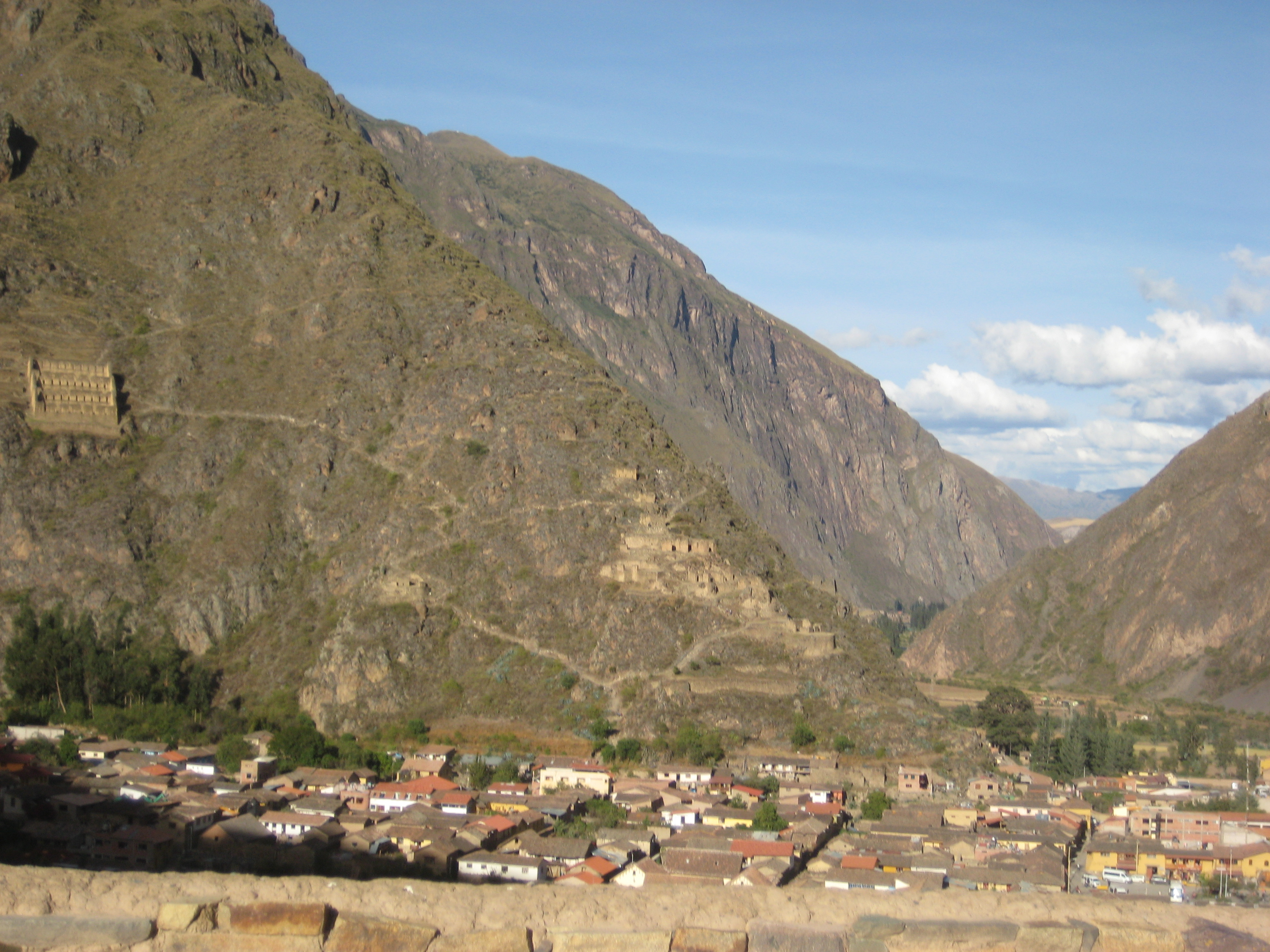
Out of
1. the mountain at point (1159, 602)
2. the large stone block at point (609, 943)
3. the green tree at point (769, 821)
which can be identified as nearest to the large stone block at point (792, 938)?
the large stone block at point (609, 943)

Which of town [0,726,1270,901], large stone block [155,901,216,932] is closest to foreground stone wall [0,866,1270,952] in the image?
large stone block [155,901,216,932]

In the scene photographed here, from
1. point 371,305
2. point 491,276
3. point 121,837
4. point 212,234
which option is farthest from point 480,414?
point 121,837

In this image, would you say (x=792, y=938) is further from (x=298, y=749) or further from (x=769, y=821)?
(x=298, y=749)

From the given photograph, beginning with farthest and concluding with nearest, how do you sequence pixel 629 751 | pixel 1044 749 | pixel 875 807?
A: pixel 1044 749, pixel 629 751, pixel 875 807

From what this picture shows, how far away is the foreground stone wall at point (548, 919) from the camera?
837 centimetres

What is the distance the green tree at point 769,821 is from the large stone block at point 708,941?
50.0 m

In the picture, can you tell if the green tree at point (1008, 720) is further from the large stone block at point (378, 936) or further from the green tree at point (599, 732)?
the large stone block at point (378, 936)

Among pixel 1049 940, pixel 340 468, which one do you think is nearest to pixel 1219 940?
pixel 1049 940

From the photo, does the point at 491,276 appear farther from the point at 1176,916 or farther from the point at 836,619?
the point at 1176,916

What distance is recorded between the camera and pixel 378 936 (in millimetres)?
8406

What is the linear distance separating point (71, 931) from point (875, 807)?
6033cm

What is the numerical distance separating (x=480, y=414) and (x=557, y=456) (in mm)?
7940

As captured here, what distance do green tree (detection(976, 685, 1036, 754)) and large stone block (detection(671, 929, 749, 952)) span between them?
94513 millimetres

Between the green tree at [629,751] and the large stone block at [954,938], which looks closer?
the large stone block at [954,938]
